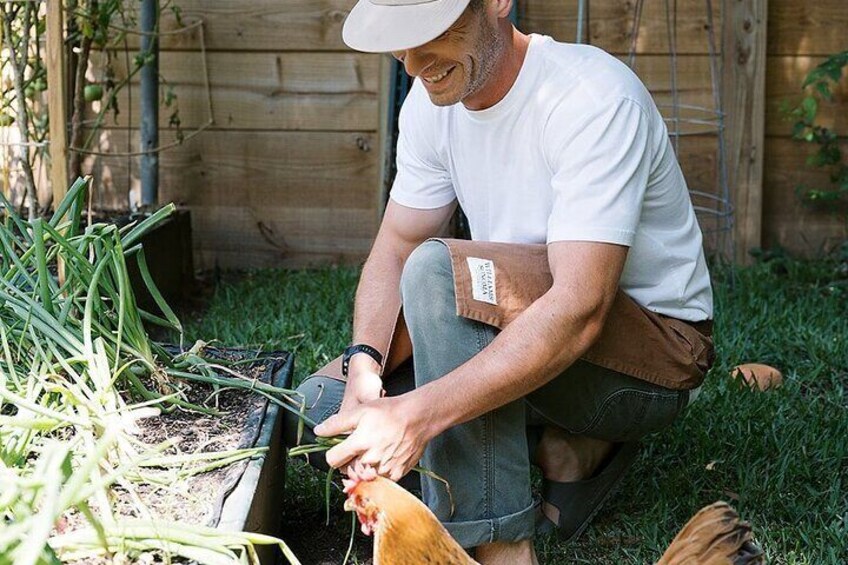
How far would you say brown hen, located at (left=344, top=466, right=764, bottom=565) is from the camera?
167 centimetres

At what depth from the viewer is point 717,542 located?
5.49ft

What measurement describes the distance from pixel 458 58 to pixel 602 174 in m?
0.34

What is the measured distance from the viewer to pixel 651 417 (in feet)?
7.51

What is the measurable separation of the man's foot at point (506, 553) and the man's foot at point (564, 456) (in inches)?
11.1

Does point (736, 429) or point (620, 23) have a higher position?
point (620, 23)

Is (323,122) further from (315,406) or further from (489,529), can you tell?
(489,529)

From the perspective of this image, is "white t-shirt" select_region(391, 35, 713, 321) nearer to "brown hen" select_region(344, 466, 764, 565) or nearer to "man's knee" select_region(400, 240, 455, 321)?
"man's knee" select_region(400, 240, 455, 321)

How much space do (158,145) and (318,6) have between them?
2.70 feet

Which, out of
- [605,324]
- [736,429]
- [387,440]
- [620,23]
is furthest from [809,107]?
[387,440]

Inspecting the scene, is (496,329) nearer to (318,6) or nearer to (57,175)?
(57,175)

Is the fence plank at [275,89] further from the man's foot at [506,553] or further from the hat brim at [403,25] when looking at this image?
the man's foot at [506,553]

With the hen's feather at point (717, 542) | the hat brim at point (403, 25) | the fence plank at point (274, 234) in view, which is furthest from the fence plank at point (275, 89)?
the hen's feather at point (717, 542)

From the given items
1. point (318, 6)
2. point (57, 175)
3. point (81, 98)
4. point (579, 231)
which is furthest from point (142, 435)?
point (318, 6)

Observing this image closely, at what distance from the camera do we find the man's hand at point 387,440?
74.8 inches
